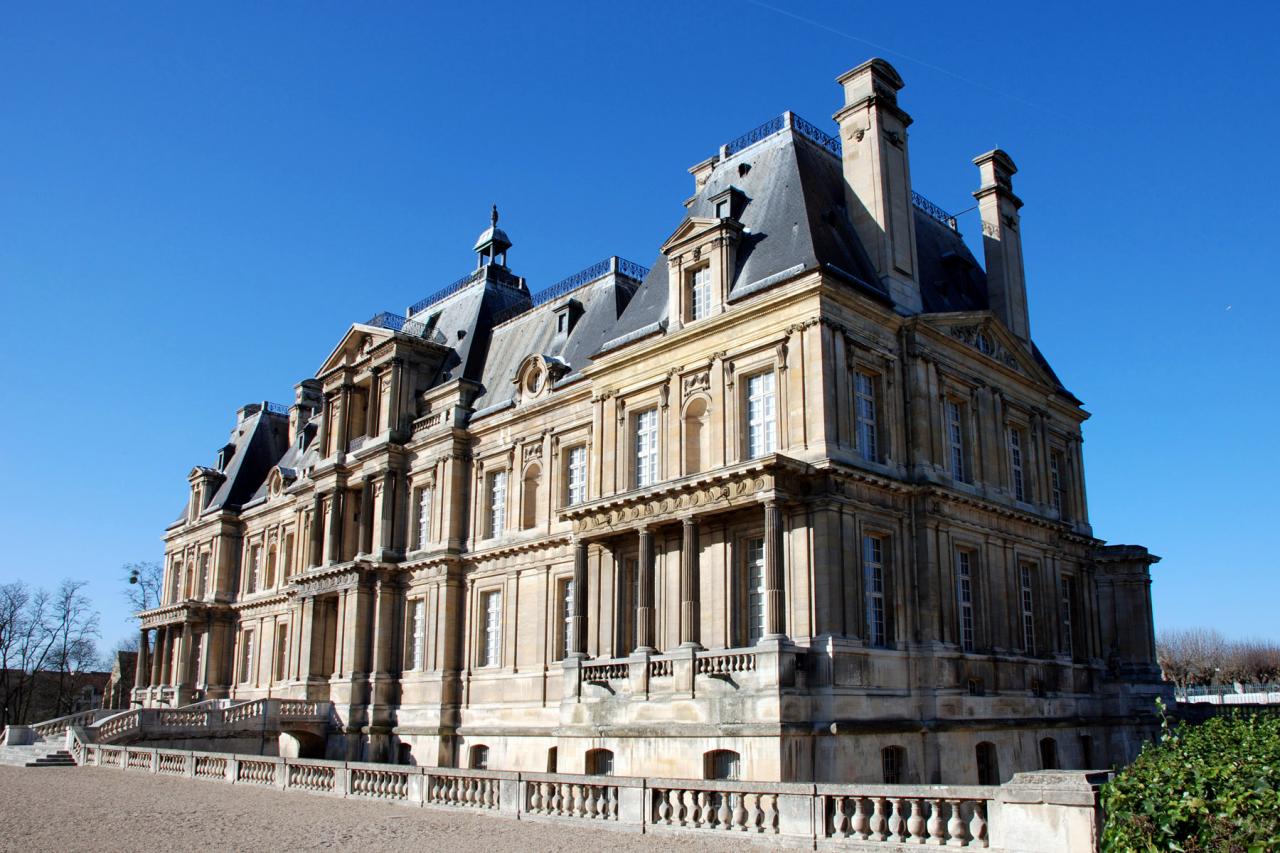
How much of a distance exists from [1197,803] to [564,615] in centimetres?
2289

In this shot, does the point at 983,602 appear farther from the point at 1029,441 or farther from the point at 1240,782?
the point at 1240,782

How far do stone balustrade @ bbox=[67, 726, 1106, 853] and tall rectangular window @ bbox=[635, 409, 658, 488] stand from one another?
31.7 ft

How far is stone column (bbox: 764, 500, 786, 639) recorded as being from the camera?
2102 centimetres

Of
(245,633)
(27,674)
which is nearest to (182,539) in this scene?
(245,633)

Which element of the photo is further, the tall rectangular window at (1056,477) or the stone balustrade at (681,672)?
the tall rectangular window at (1056,477)

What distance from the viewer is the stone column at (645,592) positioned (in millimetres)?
23688

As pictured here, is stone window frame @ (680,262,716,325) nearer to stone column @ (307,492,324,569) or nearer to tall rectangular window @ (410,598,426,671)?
tall rectangular window @ (410,598,426,671)

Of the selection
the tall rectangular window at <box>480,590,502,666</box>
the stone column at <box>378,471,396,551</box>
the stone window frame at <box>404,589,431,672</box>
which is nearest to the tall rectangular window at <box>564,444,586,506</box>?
the tall rectangular window at <box>480,590,502,666</box>

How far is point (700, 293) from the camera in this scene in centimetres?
2612

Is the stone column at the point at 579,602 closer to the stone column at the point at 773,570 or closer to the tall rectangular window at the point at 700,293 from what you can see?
the stone column at the point at 773,570

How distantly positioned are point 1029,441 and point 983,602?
5895 mm

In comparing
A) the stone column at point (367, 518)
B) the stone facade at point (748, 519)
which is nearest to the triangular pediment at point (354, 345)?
the stone facade at point (748, 519)

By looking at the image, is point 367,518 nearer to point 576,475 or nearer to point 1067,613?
point 576,475

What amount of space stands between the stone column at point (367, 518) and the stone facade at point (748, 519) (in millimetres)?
81
